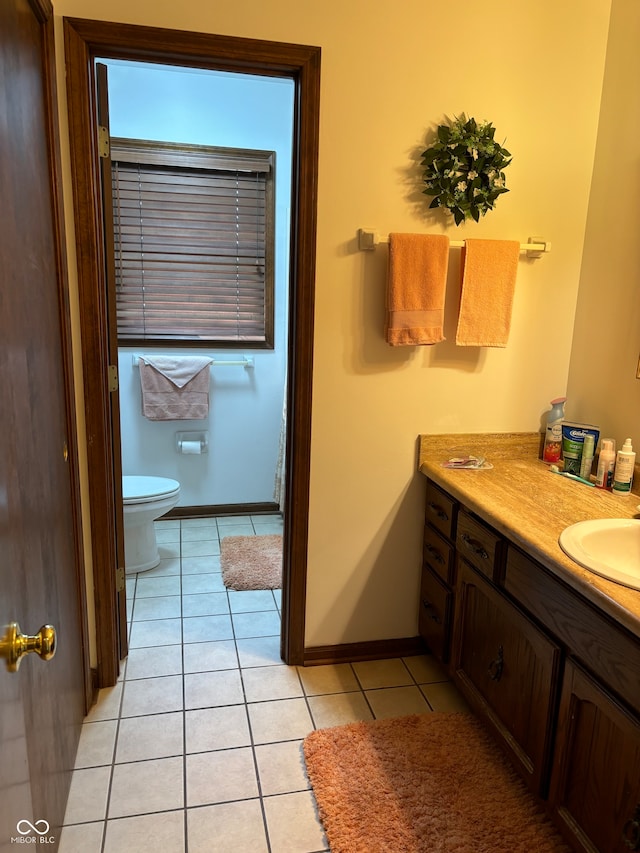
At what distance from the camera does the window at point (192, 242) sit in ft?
11.3

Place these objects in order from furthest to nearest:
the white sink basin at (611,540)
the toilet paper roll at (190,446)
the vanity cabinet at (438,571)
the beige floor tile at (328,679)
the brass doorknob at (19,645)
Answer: the toilet paper roll at (190,446), the beige floor tile at (328,679), the vanity cabinet at (438,571), the white sink basin at (611,540), the brass doorknob at (19,645)

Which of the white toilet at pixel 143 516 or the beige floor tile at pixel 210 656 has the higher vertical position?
the white toilet at pixel 143 516

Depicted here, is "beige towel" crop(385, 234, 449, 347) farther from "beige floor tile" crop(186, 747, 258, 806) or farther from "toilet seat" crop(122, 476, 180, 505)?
"toilet seat" crop(122, 476, 180, 505)

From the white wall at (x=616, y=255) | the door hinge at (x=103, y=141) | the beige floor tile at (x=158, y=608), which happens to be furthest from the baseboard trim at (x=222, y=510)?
the door hinge at (x=103, y=141)

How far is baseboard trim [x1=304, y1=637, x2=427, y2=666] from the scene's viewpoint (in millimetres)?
Answer: 2357

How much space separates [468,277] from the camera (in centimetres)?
206

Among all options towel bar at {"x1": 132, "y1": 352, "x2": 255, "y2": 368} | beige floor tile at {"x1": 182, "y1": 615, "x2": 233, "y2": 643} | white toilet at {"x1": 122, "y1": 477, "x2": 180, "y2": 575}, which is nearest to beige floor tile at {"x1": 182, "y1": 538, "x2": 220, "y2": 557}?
white toilet at {"x1": 122, "y1": 477, "x2": 180, "y2": 575}

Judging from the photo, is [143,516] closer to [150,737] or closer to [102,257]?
[150,737]

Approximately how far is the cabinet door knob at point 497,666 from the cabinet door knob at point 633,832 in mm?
532

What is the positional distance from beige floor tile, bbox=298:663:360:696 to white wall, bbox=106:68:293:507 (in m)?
1.77

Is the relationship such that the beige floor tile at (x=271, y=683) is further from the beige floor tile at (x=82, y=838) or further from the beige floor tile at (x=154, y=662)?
the beige floor tile at (x=82, y=838)

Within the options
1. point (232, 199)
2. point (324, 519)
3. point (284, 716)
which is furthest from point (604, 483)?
point (232, 199)

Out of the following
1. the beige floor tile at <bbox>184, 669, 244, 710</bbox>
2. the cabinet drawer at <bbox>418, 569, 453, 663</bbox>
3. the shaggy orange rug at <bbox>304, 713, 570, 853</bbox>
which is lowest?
the beige floor tile at <bbox>184, 669, 244, 710</bbox>

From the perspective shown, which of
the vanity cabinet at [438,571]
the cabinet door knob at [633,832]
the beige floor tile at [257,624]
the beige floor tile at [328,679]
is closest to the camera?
the cabinet door knob at [633,832]
